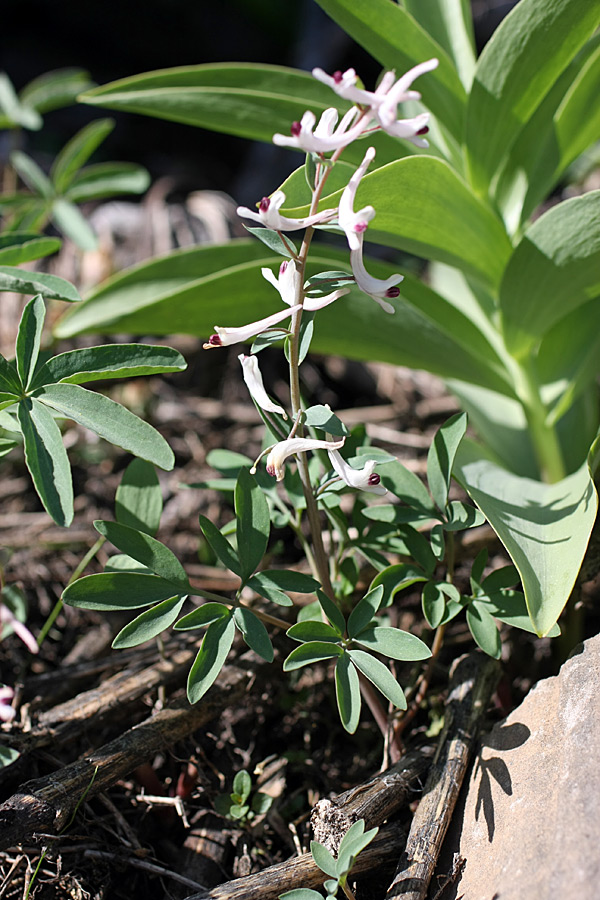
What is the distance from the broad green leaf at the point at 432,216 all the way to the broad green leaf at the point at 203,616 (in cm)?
46

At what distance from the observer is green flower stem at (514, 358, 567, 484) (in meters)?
1.25

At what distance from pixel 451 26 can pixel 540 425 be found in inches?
29.3

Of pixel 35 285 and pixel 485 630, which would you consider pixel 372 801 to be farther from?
pixel 35 285

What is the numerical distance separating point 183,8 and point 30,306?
323 centimetres

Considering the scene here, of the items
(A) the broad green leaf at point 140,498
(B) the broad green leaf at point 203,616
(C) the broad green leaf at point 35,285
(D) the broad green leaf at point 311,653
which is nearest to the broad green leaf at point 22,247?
(C) the broad green leaf at point 35,285

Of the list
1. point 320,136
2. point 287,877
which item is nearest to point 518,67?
point 320,136

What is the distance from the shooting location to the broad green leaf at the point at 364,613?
0.81m

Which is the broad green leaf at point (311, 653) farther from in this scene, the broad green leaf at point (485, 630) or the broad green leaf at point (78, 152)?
the broad green leaf at point (78, 152)

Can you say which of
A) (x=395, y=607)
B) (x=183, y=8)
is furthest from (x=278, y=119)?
(x=183, y=8)

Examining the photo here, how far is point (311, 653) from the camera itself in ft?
2.56

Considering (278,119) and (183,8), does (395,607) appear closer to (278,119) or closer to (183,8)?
(278,119)

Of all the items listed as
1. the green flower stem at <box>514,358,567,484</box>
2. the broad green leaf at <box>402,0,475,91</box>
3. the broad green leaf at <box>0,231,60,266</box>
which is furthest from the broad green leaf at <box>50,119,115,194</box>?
the green flower stem at <box>514,358,567,484</box>

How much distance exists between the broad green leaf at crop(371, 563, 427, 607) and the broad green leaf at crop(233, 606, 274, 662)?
0.15 m

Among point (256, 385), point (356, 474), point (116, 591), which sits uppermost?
point (256, 385)
